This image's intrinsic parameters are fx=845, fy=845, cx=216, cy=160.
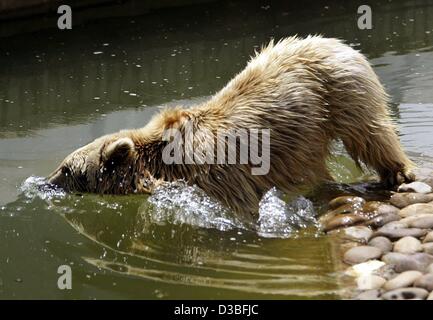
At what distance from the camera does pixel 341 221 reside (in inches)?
271

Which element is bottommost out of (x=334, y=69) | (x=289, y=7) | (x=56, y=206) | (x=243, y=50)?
(x=56, y=206)

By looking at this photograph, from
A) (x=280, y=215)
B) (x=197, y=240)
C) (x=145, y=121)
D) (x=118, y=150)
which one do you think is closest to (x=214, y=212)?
(x=197, y=240)

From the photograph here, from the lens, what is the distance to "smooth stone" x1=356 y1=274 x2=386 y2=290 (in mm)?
5688

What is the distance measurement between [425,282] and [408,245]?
781mm

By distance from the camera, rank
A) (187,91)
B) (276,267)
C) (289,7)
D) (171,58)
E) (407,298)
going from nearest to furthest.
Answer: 1. (407,298)
2. (276,267)
3. (187,91)
4. (171,58)
5. (289,7)

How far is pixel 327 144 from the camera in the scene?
288 inches

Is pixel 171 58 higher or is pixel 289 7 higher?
pixel 289 7

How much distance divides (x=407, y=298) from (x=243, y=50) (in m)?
6.98

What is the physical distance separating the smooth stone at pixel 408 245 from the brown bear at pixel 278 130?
1186 millimetres

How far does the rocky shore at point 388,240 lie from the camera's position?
5.57 m

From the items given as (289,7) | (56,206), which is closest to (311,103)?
(56,206)

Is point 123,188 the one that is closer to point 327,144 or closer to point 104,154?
point 104,154

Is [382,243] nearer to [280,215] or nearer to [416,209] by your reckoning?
[416,209]

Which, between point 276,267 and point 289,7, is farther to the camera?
point 289,7
